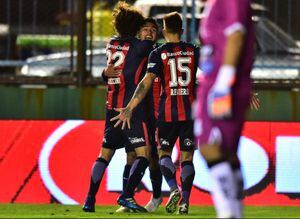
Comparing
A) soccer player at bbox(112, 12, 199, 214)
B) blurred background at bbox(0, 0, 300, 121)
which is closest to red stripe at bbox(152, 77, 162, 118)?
soccer player at bbox(112, 12, 199, 214)

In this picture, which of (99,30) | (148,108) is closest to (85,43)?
(99,30)

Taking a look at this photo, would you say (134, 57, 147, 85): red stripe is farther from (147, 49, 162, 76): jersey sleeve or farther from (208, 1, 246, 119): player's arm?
(208, 1, 246, 119): player's arm

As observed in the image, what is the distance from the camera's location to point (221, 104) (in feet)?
20.3

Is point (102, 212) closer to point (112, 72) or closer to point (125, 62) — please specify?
point (112, 72)

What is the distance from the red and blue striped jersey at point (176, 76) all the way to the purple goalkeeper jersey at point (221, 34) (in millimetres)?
3297

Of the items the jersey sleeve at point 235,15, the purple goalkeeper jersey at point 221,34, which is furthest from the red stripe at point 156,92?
the jersey sleeve at point 235,15

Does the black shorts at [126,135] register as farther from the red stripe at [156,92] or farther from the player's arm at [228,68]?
the player's arm at [228,68]

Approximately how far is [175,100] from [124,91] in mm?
495

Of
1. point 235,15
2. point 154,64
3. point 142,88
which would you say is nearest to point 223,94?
point 235,15

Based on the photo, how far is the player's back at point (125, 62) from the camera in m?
10.2

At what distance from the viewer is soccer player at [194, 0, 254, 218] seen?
634 cm

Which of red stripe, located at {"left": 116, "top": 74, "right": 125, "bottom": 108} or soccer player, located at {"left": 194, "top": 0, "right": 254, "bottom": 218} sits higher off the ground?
soccer player, located at {"left": 194, "top": 0, "right": 254, "bottom": 218}

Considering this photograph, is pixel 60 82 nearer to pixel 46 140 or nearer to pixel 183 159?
pixel 46 140

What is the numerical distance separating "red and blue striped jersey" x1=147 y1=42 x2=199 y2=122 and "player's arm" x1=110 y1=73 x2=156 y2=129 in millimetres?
157
